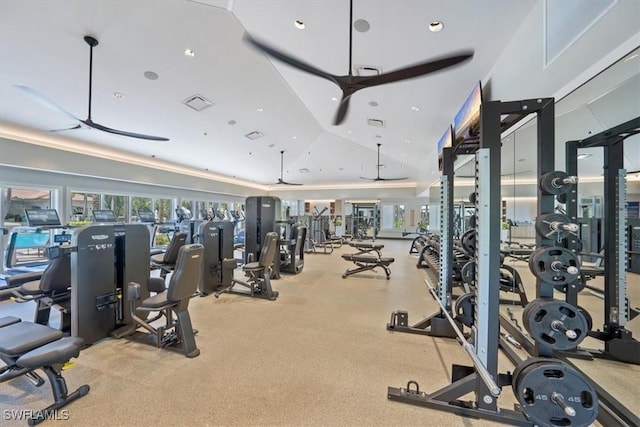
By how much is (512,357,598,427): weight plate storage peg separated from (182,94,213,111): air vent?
21.0ft

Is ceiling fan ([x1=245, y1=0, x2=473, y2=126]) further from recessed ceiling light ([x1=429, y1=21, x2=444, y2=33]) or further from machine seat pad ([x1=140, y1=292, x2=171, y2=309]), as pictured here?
machine seat pad ([x1=140, y1=292, x2=171, y2=309])

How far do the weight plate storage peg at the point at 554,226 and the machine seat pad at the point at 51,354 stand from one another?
11.3 feet

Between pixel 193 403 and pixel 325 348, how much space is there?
131cm

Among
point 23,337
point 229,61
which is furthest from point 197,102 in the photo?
point 23,337

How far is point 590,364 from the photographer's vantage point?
2.54 meters

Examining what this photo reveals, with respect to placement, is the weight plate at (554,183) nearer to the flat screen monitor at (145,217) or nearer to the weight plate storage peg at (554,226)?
the weight plate storage peg at (554,226)

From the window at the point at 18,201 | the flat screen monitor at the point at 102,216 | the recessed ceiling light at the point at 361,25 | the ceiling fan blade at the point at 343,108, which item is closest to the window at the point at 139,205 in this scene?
the window at the point at 18,201

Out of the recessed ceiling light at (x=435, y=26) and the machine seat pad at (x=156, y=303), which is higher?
the recessed ceiling light at (x=435, y=26)

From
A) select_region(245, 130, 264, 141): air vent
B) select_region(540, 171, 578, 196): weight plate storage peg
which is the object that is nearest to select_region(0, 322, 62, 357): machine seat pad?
select_region(540, 171, 578, 196): weight plate storage peg

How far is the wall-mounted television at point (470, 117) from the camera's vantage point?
3.12 metres

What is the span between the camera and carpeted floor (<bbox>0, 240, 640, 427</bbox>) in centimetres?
189

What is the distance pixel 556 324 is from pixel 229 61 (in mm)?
5321

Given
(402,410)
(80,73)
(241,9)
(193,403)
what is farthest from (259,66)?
(402,410)
